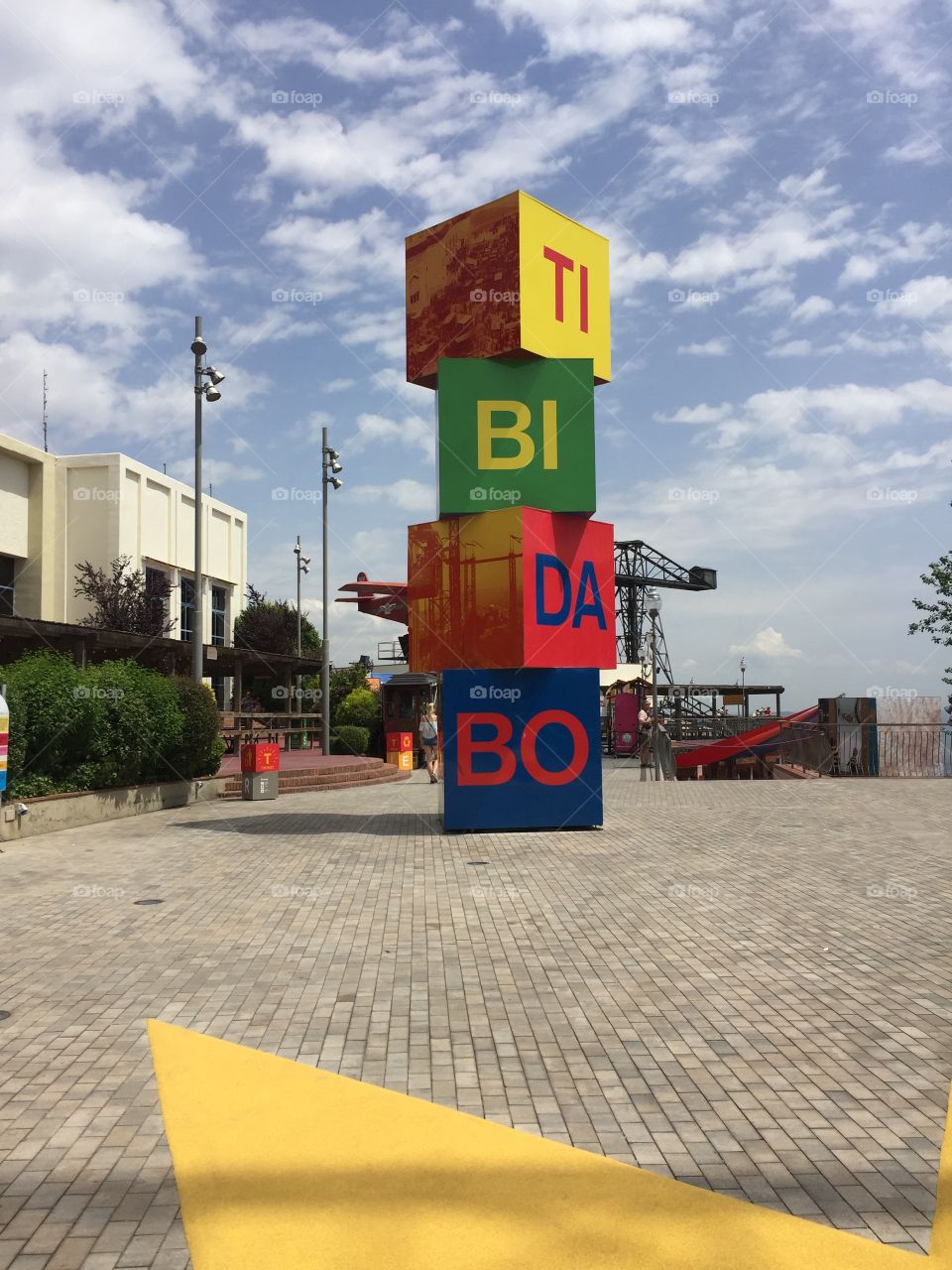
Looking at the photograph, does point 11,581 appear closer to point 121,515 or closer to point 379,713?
point 121,515

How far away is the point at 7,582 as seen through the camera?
135ft

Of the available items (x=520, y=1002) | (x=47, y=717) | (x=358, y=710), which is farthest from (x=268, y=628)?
(x=520, y=1002)

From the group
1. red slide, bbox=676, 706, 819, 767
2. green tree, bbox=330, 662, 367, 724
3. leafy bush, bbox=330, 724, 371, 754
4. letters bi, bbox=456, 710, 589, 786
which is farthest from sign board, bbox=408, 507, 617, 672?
green tree, bbox=330, 662, 367, 724

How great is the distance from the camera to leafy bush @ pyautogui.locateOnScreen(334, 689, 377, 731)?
112 ft

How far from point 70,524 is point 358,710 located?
1846 cm

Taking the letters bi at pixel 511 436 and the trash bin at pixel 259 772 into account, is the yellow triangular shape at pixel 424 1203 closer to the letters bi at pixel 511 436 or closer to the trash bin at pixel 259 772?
the letters bi at pixel 511 436

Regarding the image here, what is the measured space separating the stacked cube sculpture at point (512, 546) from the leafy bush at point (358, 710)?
20.9 m

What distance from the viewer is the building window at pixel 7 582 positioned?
40.4 metres

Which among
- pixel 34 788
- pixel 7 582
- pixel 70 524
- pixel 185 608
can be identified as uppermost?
pixel 70 524

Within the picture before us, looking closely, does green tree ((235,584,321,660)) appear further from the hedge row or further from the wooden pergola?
the hedge row

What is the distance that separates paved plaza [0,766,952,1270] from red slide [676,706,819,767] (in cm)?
1463

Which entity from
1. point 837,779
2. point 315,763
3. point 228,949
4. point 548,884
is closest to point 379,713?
point 315,763

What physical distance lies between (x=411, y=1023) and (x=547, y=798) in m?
8.00

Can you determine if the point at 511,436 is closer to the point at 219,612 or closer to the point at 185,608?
the point at 185,608
